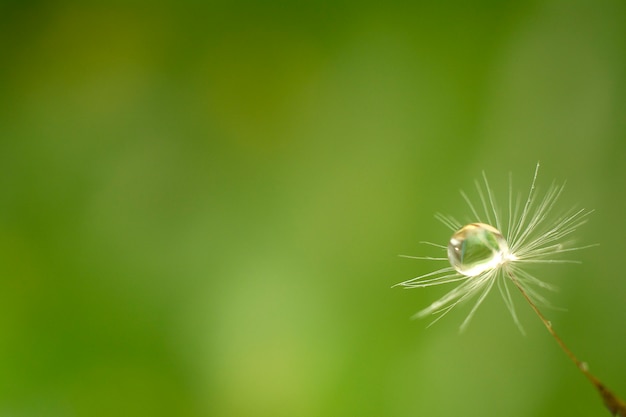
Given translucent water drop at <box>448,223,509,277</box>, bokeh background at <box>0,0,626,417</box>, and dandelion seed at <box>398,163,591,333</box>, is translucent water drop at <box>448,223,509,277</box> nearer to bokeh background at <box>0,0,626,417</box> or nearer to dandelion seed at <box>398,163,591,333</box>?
Answer: dandelion seed at <box>398,163,591,333</box>

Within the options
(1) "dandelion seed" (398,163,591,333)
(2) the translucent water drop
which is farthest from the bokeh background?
(2) the translucent water drop

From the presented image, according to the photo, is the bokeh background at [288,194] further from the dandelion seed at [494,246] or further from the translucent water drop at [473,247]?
the translucent water drop at [473,247]

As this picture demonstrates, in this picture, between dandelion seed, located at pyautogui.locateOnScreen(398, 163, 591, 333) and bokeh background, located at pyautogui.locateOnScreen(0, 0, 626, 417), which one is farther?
bokeh background, located at pyautogui.locateOnScreen(0, 0, 626, 417)

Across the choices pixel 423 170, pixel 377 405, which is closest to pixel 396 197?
pixel 423 170

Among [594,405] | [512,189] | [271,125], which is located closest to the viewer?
[594,405]

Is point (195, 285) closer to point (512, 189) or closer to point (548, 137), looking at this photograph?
point (512, 189)

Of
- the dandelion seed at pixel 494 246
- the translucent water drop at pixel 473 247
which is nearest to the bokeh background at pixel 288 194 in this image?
the dandelion seed at pixel 494 246

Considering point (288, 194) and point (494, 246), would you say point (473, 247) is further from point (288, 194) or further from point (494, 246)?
point (288, 194)
